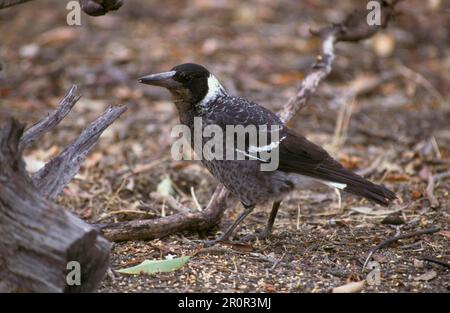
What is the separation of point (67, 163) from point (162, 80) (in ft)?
3.89

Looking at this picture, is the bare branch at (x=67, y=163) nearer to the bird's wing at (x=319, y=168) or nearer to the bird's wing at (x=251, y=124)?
the bird's wing at (x=251, y=124)

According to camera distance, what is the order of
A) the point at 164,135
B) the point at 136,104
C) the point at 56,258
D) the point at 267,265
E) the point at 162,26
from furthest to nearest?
the point at 162,26
the point at 136,104
the point at 164,135
the point at 267,265
the point at 56,258

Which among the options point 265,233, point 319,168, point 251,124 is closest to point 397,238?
point 319,168

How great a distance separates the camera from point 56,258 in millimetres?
2850

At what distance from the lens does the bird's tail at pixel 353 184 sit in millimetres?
4008

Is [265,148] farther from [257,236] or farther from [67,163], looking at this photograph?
[67,163]

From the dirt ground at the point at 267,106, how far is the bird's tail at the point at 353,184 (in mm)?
327

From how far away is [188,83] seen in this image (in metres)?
4.47

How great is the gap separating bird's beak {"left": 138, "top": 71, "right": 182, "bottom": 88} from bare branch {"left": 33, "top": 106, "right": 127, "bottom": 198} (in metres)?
0.81

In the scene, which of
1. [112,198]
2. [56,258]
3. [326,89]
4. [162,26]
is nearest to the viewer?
[56,258]
